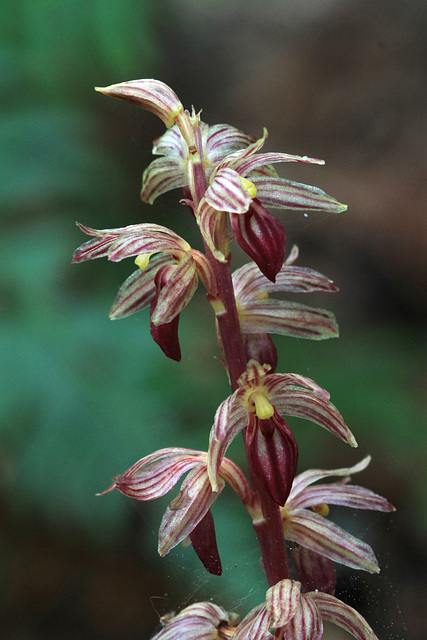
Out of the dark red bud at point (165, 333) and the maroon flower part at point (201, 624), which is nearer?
the dark red bud at point (165, 333)

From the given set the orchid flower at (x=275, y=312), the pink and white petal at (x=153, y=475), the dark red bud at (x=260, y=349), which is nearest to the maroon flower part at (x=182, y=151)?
the orchid flower at (x=275, y=312)

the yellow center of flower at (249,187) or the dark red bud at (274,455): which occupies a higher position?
the yellow center of flower at (249,187)

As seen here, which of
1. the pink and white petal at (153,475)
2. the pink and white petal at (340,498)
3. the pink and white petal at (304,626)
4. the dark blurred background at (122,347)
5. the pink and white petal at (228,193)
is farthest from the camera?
the dark blurred background at (122,347)

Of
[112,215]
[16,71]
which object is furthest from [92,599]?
[16,71]

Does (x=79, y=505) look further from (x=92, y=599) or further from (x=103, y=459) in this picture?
(x=92, y=599)

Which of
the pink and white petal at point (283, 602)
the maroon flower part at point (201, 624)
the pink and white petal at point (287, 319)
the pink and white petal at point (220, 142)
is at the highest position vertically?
the pink and white petal at point (220, 142)

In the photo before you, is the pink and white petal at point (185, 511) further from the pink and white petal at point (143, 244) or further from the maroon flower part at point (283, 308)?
the pink and white petal at point (143, 244)
